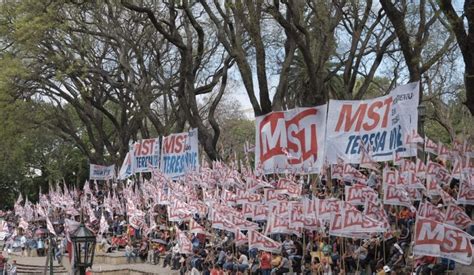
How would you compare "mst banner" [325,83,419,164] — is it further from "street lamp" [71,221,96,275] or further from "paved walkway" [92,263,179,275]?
→ "paved walkway" [92,263,179,275]

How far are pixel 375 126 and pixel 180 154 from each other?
11249 millimetres

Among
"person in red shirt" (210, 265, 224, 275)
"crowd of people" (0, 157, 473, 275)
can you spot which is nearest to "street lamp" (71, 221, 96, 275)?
"crowd of people" (0, 157, 473, 275)

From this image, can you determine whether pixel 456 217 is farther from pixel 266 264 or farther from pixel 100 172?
pixel 100 172

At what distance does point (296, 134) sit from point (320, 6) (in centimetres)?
1098

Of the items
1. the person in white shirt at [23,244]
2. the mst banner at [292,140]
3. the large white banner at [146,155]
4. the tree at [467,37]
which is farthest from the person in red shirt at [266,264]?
the person in white shirt at [23,244]

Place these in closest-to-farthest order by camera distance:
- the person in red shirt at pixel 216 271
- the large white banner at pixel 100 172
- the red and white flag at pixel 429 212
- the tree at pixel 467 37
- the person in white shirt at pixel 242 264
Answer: the tree at pixel 467 37
the red and white flag at pixel 429 212
the person in white shirt at pixel 242 264
the person in red shirt at pixel 216 271
the large white banner at pixel 100 172

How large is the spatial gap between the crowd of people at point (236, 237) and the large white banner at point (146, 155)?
28.6 inches

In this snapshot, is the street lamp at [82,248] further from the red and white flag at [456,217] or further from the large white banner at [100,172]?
the large white banner at [100,172]

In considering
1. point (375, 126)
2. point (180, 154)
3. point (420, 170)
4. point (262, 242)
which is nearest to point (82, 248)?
point (262, 242)

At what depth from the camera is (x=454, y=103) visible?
3722 centimetres

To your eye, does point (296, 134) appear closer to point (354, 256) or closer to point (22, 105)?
point (354, 256)

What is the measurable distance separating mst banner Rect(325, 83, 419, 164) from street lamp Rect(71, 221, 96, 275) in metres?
4.52

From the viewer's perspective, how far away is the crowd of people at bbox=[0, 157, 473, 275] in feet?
49.9

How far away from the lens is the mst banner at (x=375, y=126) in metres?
12.2
